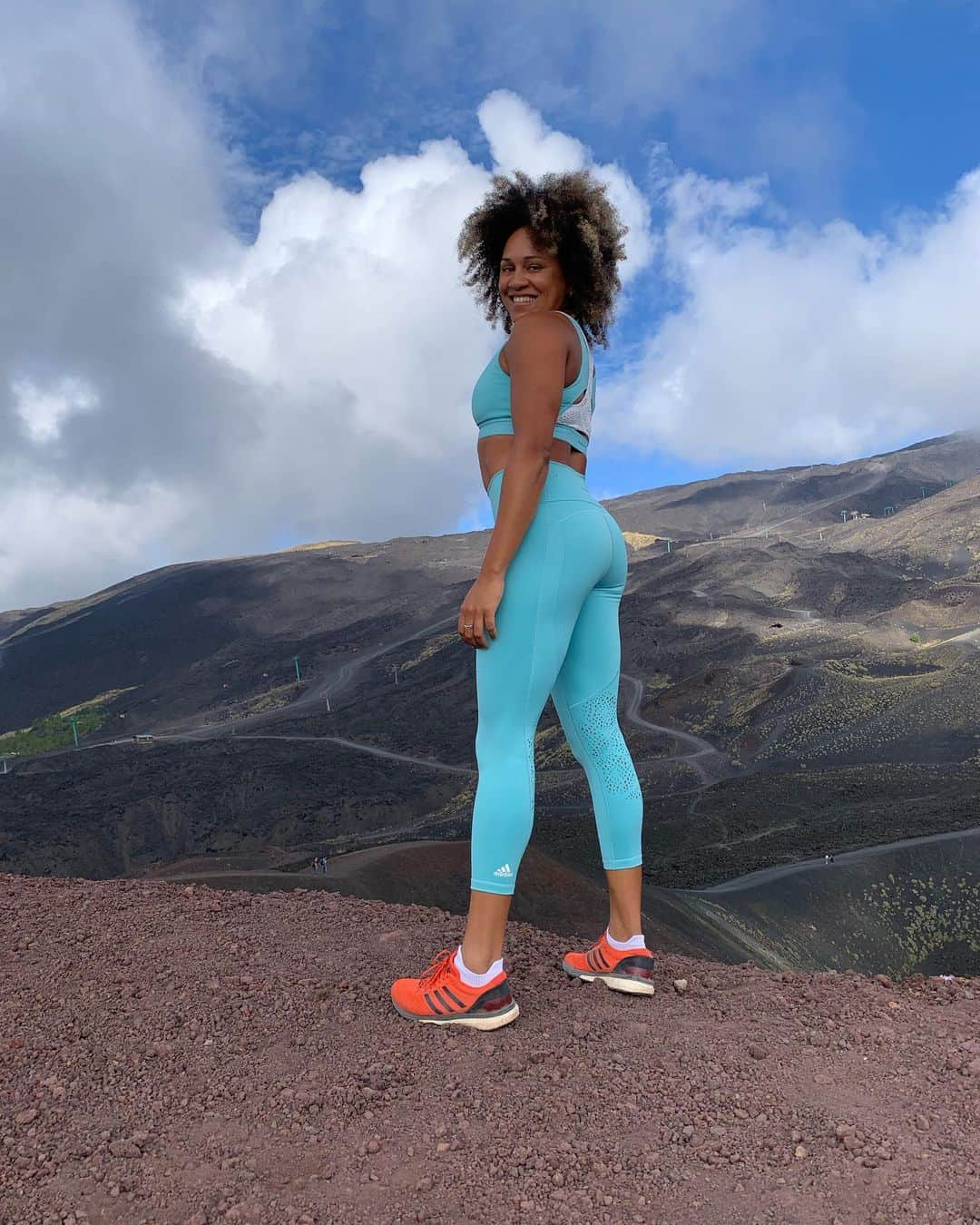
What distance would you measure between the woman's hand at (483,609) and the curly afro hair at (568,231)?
1.04m

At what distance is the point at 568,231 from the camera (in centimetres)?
299

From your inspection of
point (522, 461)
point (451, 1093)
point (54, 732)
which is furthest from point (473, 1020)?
point (54, 732)

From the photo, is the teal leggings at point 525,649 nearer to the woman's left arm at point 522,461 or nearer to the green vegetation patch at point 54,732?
the woman's left arm at point 522,461

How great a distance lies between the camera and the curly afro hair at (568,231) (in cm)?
298

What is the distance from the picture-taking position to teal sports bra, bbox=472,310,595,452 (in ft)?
9.52

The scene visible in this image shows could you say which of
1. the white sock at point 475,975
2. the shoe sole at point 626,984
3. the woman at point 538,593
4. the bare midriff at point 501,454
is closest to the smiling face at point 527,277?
the woman at point 538,593

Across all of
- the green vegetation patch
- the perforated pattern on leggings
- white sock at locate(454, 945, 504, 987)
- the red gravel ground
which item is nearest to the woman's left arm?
the perforated pattern on leggings

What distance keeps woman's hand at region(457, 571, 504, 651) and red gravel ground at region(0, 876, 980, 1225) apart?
115 cm

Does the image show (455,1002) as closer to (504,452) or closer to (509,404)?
(504,452)

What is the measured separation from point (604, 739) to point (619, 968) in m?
0.74

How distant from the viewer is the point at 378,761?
136 feet

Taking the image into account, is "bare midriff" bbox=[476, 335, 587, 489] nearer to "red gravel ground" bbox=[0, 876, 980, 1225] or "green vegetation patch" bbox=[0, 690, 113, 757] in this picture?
"red gravel ground" bbox=[0, 876, 980, 1225]

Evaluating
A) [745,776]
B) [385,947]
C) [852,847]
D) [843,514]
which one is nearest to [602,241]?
[385,947]

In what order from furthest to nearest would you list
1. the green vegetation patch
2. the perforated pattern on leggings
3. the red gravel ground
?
the green vegetation patch
the perforated pattern on leggings
the red gravel ground
